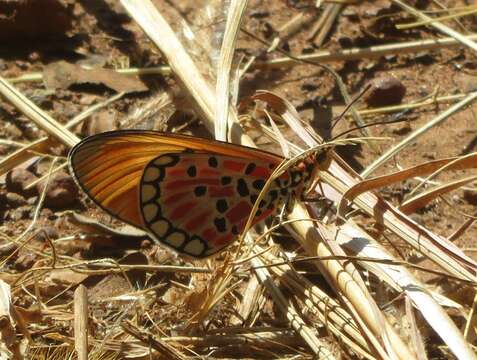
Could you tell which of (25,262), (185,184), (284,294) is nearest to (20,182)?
(25,262)

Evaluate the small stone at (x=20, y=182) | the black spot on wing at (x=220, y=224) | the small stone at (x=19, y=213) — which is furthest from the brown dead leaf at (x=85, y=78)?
the black spot on wing at (x=220, y=224)

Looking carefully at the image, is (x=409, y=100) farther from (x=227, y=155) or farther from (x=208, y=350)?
(x=208, y=350)

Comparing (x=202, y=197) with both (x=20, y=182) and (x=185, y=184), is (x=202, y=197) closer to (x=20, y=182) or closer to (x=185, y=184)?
(x=185, y=184)

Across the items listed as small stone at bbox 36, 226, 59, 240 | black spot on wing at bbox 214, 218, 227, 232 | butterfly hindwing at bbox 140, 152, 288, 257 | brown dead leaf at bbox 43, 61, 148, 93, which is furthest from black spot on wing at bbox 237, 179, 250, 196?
brown dead leaf at bbox 43, 61, 148, 93

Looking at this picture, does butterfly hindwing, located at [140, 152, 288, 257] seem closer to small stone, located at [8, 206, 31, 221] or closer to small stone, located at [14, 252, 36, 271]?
small stone, located at [14, 252, 36, 271]

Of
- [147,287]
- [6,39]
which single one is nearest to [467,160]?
[147,287]

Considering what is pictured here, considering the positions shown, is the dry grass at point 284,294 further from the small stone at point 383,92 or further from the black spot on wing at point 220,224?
the small stone at point 383,92
